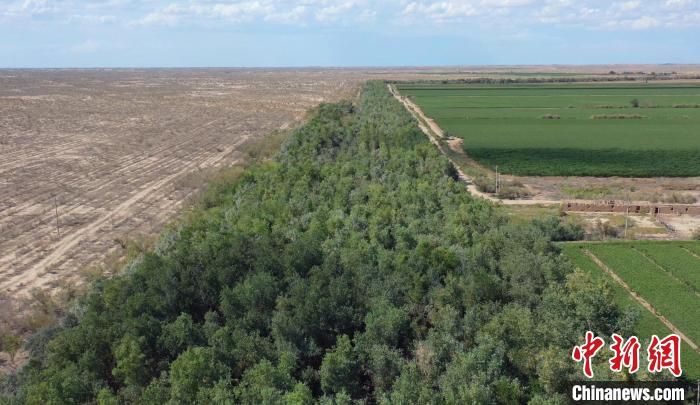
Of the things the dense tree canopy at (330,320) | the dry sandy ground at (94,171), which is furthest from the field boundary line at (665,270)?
the dry sandy ground at (94,171)

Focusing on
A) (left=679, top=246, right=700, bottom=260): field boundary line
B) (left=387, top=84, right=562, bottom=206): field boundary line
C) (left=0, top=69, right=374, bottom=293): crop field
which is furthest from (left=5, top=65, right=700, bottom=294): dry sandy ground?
(left=679, top=246, right=700, bottom=260): field boundary line

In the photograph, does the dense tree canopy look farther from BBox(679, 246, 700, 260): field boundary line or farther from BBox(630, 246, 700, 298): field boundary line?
BBox(679, 246, 700, 260): field boundary line

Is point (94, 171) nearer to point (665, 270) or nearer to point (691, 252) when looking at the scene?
point (665, 270)

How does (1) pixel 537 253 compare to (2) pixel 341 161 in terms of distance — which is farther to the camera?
(2) pixel 341 161

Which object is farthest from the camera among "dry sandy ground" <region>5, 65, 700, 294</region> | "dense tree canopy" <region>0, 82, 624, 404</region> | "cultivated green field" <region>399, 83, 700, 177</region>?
"cultivated green field" <region>399, 83, 700, 177</region>

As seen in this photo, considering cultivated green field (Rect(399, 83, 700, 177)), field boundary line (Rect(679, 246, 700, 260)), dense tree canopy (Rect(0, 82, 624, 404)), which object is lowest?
field boundary line (Rect(679, 246, 700, 260))

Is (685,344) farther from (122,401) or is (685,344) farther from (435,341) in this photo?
(122,401)

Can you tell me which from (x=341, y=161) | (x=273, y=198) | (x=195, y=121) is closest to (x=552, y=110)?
(x=195, y=121)
